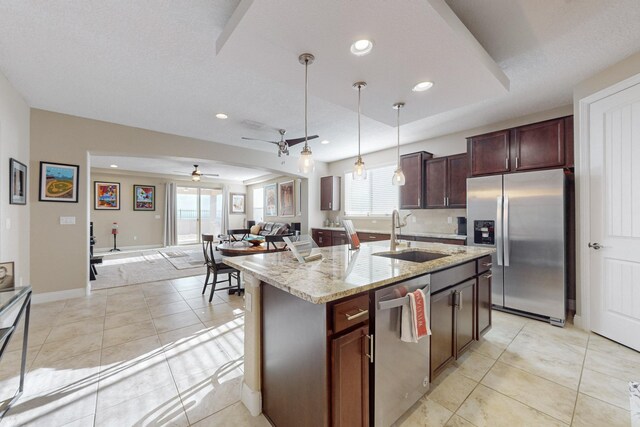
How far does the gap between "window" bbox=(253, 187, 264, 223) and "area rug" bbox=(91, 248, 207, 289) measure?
323 centimetres

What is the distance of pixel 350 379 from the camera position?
1256 mm

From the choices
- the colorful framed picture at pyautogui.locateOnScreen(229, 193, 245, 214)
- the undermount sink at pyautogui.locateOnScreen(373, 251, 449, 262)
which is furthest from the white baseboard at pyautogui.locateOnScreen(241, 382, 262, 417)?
the colorful framed picture at pyautogui.locateOnScreen(229, 193, 245, 214)

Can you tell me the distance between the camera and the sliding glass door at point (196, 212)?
9547mm

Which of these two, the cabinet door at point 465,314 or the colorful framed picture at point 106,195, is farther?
the colorful framed picture at point 106,195

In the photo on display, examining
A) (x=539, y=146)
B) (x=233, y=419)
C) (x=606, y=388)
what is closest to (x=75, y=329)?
(x=233, y=419)

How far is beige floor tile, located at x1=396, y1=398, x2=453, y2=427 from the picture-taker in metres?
1.57

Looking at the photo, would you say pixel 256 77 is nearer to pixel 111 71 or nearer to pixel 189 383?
pixel 111 71

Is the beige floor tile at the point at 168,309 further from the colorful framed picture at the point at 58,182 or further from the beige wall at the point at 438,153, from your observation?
the beige wall at the point at 438,153

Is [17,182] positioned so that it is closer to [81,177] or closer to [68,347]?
[81,177]

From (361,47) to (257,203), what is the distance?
9.01m

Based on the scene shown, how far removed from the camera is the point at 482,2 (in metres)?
1.74

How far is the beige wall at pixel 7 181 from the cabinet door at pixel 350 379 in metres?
3.81

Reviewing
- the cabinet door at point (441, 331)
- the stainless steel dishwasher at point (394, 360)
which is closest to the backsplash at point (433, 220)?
the cabinet door at point (441, 331)

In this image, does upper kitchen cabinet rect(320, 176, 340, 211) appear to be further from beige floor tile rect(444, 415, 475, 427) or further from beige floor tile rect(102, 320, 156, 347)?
beige floor tile rect(444, 415, 475, 427)
